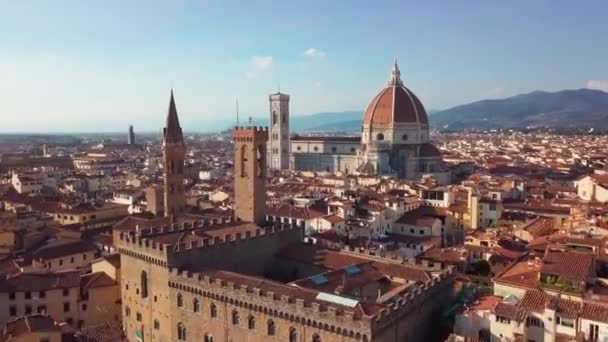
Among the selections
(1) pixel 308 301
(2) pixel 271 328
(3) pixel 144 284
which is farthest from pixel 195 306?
(1) pixel 308 301

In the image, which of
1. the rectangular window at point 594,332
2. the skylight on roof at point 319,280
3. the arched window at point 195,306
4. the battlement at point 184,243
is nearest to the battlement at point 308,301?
the arched window at point 195,306

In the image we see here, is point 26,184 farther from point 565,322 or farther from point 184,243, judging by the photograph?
point 565,322

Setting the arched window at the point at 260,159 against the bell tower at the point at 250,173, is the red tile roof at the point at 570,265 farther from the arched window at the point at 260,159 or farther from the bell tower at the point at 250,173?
the arched window at the point at 260,159

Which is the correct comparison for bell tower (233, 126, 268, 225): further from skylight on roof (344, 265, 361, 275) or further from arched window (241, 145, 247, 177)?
skylight on roof (344, 265, 361, 275)

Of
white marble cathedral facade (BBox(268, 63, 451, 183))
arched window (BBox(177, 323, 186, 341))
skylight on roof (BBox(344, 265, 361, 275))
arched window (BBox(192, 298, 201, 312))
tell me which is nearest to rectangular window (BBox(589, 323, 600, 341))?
skylight on roof (BBox(344, 265, 361, 275))

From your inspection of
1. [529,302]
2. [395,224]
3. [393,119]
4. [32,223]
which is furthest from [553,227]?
[393,119]
